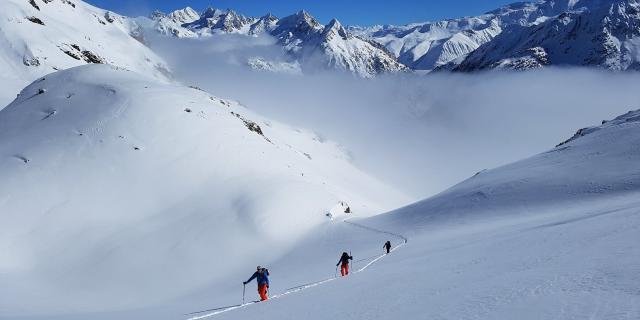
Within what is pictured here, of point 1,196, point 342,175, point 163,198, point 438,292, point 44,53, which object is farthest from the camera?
point 44,53

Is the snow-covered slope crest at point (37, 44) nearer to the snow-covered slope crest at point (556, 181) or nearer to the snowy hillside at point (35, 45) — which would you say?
the snowy hillside at point (35, 45)

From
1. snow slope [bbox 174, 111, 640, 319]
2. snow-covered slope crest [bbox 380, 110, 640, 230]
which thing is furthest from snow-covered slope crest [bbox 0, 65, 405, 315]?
snow-covered slope crest [bbox 380, 110, 640, 230]

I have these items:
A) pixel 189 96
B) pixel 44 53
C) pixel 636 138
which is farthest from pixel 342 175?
pixel 44 53

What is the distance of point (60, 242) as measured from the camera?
44.3m

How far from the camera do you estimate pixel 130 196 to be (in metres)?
52.8

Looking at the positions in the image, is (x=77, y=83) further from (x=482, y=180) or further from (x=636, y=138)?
(x=636, y=138)

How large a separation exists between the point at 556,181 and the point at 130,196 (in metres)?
42.5

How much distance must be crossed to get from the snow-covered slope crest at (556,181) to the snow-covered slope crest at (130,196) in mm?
16913

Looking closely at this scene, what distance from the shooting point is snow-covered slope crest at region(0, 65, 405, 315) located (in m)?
40.6

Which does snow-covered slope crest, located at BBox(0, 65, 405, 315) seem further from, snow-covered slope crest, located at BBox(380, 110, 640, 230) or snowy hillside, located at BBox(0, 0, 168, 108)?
snowy hillside, located at BBox(0, 0, 168, 108)

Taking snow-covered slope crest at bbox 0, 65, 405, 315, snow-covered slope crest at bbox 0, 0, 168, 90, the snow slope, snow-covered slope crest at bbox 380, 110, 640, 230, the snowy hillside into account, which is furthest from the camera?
snow-covered slope crest at bbox 0, 0, 168, 90

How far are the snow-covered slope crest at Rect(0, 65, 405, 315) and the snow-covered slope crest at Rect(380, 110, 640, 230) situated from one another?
55.5 ft

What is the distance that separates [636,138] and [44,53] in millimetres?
142220

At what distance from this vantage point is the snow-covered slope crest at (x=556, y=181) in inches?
1527
